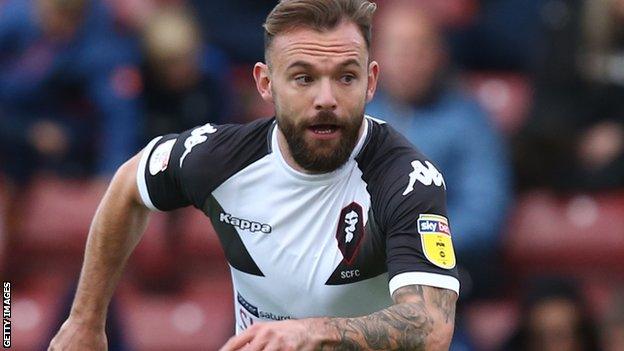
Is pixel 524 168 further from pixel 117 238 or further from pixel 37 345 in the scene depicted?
pixel 117 238

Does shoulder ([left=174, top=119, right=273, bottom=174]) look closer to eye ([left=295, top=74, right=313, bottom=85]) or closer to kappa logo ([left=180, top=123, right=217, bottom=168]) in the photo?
kappa logo ([left=180, top=123, right=217, bottom=168])

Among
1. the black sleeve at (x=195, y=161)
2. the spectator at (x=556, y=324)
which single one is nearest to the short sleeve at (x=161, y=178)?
the black sleeve at (x=195, y=161)

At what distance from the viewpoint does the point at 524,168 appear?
8906 millimetres

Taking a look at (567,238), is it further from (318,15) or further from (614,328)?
(318,15)

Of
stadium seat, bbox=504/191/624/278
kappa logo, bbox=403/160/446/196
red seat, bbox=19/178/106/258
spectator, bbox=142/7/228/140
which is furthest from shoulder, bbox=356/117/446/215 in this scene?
red seat, bbox=19/178/106/258

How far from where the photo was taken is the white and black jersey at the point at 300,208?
5.02 metres

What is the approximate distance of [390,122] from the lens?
8297 mm

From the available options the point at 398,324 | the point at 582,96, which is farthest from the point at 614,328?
the point at 398,324

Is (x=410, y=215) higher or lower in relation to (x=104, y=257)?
higher

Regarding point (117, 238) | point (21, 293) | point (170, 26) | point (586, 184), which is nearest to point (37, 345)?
point (21, 293)

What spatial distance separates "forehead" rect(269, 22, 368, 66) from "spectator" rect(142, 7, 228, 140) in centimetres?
352

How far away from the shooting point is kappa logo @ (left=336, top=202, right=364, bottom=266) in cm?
516

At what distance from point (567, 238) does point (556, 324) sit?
1032 mm

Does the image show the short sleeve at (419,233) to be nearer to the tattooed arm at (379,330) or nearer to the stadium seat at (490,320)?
the tattooed arm at (379,330)
